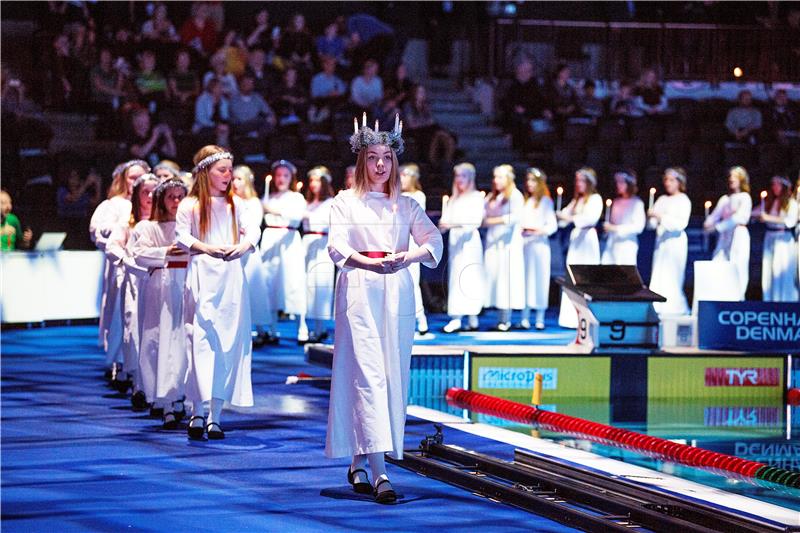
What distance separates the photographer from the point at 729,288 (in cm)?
1359

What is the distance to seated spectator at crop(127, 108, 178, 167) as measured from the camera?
16.9m

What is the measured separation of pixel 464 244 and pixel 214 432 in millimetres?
6708

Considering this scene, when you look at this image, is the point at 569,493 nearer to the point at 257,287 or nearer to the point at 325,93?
the point at 257,287

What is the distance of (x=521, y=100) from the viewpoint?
20.2 metres

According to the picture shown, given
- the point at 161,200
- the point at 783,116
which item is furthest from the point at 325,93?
the point at 161,200

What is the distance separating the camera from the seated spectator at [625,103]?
68.0 feet

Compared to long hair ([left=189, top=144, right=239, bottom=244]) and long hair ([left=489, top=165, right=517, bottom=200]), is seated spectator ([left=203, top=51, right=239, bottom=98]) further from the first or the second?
long hair ([left=189, top=144, right=239, bottom=244])

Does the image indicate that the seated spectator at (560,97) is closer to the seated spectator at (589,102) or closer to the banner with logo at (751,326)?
the seated spectator at (589,102)

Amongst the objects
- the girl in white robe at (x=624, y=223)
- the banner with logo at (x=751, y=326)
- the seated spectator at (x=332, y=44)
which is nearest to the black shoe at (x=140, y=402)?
the banner with logo at (x=751, y=326)

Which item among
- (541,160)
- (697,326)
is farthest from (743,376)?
(541,160)

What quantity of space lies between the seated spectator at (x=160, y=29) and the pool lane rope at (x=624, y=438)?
964 centimetres

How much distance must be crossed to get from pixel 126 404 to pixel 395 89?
32.5 feet

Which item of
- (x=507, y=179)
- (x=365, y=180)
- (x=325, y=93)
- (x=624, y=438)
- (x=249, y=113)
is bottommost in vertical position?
(x=624, y=438)

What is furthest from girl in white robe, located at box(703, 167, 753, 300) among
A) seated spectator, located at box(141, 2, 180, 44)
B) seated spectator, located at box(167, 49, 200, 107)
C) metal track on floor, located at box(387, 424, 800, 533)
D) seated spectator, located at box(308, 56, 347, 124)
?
metal track on floor, located at box(387, 424, 800, 533)
